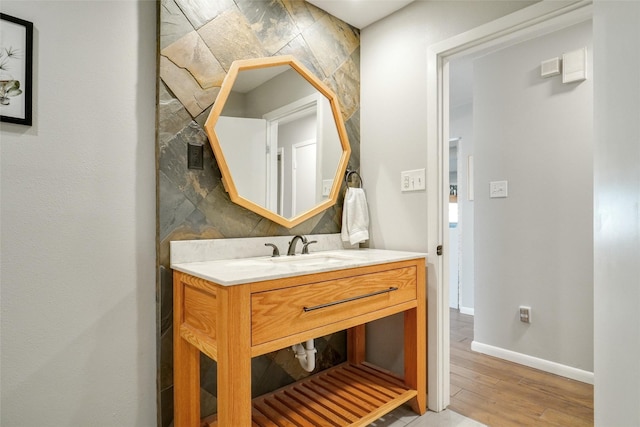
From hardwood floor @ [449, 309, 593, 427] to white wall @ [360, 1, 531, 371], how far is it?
47 centimetres

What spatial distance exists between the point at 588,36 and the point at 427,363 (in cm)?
223

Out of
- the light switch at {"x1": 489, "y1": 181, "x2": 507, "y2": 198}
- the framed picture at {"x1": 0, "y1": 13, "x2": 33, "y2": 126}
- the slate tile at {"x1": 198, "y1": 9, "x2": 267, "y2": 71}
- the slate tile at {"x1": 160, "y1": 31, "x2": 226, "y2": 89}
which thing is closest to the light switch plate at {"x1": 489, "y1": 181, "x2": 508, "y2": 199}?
the light switch at {"x1": 489, "y1": 181, "x2": 507, "y2": 198}

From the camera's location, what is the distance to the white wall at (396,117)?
1.83 metres

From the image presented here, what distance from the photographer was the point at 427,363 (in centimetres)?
181

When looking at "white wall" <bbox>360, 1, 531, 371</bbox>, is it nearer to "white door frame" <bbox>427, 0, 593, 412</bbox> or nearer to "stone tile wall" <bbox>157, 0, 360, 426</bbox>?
"white door frame" <bbox>427, 0, 593, 412</bbox>

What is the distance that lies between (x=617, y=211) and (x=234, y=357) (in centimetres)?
103

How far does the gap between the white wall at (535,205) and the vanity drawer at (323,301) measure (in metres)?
1.19

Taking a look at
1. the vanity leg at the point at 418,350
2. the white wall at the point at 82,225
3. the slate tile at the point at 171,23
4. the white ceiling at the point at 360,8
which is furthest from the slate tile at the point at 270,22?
the vanity leg at the point at 418,350

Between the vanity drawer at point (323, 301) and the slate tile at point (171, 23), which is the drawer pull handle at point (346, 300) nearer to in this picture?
the vanity drawer at point (323, 301)

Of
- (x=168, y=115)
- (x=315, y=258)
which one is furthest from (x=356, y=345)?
(x=168, y=115)

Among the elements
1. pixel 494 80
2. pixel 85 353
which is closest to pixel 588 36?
pixel 494 80

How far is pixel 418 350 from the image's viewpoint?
1690 millimetres

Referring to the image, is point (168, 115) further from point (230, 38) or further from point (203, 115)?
point (230, 38)

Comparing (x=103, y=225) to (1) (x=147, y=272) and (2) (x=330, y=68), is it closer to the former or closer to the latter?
(1) (x=147, y=272)
